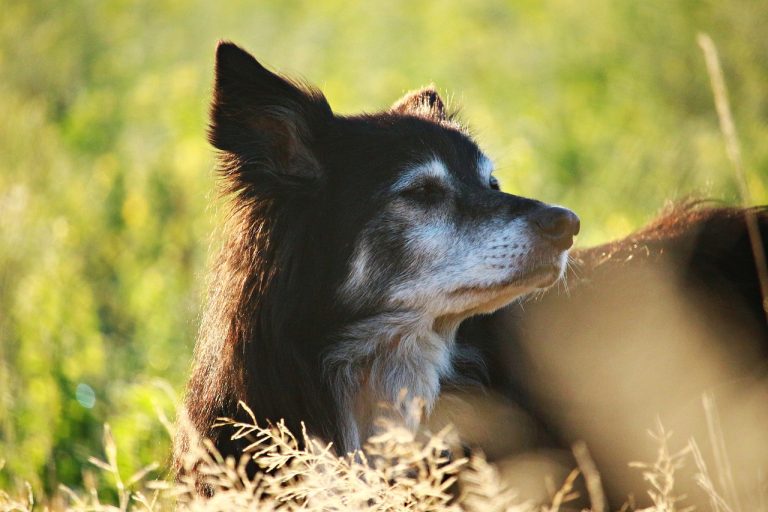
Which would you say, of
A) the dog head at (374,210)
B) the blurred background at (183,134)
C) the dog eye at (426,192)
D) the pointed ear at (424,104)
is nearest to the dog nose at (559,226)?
the dog head at (374,210)

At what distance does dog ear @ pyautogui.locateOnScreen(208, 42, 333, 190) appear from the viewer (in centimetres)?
350

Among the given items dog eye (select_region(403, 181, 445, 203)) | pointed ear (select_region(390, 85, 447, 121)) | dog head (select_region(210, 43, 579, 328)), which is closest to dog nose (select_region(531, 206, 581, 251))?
dog head (select_region(210, 43, 579, 328))

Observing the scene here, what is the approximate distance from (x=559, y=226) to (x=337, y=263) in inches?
33.2

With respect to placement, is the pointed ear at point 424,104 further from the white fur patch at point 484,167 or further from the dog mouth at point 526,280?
the dog mouth at point 526,280

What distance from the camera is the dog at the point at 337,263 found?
11.6ft

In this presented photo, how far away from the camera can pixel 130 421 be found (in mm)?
4820

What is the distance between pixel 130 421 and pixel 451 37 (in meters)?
11.8

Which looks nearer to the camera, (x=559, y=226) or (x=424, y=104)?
(x=559, y=226)

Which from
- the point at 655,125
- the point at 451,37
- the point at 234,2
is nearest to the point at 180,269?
the point at 655,125

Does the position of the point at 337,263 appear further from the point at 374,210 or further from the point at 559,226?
the point at 559,226

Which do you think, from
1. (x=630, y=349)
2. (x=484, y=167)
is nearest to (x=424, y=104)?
(x=484, y=167)

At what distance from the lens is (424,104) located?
14.4 ft

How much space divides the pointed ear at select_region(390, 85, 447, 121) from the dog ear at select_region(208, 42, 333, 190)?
67cm

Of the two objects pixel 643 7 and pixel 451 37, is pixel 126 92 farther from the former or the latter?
pixel 643 7
